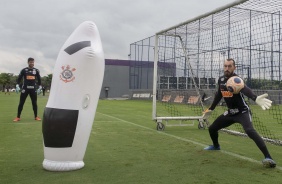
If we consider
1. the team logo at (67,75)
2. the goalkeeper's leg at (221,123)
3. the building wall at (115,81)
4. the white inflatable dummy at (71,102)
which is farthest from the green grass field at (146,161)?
the building wall at (115,81)

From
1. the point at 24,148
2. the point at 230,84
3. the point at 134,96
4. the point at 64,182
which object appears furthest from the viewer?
the point at 134,96

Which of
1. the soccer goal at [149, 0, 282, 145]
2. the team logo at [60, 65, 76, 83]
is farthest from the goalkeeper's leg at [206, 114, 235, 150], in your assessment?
the team logo at [60, 65, 76, 83]

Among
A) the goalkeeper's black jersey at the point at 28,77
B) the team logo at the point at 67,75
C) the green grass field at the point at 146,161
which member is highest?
the goalkeeper's black jersey at the point at 28,77

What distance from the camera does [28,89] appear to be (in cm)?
1104

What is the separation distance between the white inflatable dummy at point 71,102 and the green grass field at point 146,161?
26cm

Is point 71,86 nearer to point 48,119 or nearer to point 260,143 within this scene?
point 48,119

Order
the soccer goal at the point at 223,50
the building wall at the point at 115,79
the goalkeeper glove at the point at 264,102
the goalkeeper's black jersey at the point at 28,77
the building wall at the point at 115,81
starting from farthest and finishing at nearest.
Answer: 1. the building wall at the point at 115,81
2. the building wall at the point at 115,79
3. the goalkeeper's black jersey at the point at 28,77
4. the soccer goal at the point at 223,50
5. the goalkeeper glove at the point at 264,102

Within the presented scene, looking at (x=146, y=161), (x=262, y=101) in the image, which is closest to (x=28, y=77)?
(x=146, y=161)

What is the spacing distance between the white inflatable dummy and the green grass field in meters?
0.26

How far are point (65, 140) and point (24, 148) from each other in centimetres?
221

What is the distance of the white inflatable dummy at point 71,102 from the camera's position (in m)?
4.71

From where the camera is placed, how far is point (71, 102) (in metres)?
4.70

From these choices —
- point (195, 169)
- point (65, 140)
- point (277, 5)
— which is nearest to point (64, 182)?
point (65, 140)

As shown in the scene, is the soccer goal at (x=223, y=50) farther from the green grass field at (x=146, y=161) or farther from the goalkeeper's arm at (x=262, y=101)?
the goalkeeper's arm at (x=262, y=101)
